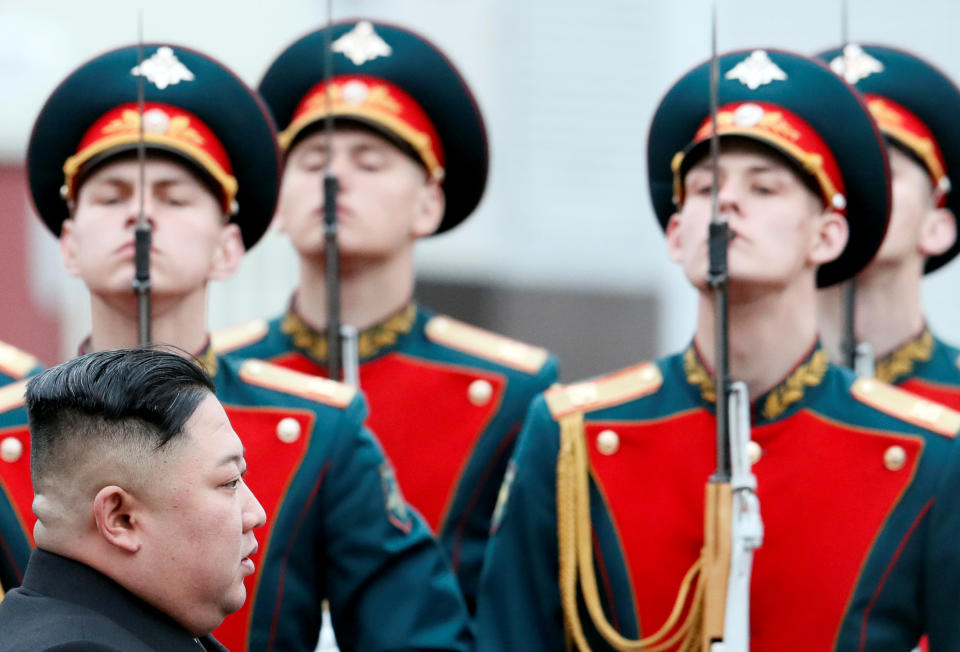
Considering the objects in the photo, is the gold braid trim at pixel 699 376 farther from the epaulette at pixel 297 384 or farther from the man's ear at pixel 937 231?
the man's ear at pixel 937 231

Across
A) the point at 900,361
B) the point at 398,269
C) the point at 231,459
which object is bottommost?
the point at 231,459

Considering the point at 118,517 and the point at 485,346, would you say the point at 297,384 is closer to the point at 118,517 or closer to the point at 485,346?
the point at 485,346

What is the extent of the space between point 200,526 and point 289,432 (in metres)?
1.53

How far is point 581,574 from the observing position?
5180mm

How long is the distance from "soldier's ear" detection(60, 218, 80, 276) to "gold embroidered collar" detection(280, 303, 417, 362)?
1012 mm

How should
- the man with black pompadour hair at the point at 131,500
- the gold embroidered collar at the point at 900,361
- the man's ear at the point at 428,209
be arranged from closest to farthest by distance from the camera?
the man with black pompadour hair at the point at 131,500 → the man's ear at the point at 428,209 → the gold embroidered collar at the point at 900,361

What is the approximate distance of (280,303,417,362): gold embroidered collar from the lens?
6105mm

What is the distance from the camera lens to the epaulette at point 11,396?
5.19 metres

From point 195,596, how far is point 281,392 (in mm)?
1620

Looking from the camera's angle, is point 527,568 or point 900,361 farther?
point 900,361

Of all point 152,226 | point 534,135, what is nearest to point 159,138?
point 152,226

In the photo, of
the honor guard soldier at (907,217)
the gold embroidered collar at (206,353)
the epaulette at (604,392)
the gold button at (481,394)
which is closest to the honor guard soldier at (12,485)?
the gold embroidered collar at (206,353)

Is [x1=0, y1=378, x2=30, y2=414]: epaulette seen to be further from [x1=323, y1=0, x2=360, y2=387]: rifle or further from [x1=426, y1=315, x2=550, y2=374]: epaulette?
[x1=426, y1=315, x2=550, y2=374]: epaulette

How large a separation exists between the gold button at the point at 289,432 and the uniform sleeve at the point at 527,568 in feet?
1.54
